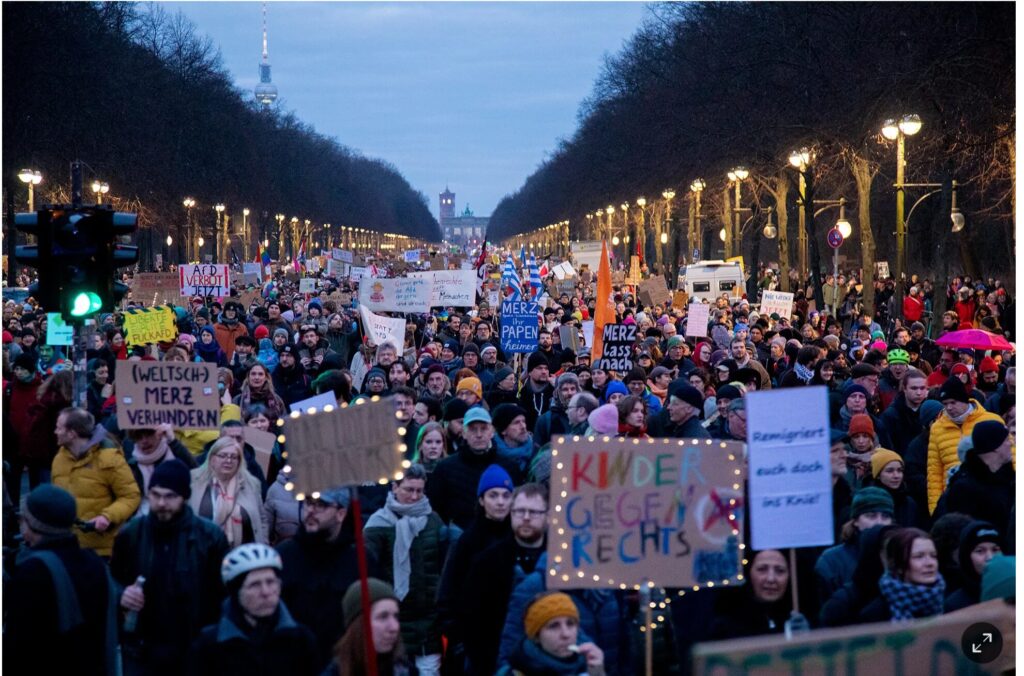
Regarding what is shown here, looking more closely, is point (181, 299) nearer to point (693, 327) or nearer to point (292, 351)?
point (693, 327)

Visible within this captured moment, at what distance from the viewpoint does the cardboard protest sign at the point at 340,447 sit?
6.96 meters

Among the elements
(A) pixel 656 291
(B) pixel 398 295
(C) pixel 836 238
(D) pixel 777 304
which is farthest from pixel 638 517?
(A) pixel 656 291

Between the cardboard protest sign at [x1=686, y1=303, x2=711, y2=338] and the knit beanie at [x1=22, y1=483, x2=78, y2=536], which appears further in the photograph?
the cardboard protest sign at [x1=686, y1=303, x2=711, y2=338]

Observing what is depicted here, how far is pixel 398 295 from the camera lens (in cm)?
2306

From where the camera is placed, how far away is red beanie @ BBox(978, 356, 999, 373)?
53.0 ft

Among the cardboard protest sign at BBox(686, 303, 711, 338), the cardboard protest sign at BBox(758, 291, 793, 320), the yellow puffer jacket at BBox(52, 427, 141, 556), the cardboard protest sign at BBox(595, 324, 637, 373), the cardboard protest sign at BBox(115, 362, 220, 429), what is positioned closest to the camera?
the yellow puffer jacket at BBox(52, 427, 141, 556)

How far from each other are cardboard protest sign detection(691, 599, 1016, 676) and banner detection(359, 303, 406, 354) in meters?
13.5

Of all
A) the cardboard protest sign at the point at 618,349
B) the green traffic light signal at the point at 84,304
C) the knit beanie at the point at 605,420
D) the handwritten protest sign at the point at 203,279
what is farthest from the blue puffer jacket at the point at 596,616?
the handwritten protest sign at the point at 203,279

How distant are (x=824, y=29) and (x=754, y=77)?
200 inches

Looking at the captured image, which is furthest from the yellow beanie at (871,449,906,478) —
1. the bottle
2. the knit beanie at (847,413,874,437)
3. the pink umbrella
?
the pink umbrella

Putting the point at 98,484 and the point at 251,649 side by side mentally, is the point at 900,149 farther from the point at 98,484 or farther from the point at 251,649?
the point at 251,649

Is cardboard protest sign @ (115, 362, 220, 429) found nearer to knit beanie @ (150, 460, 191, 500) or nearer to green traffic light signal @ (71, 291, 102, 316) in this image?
green traffic light signal @ (71, 291, 102, 316)

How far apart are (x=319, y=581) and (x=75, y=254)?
13.1ft

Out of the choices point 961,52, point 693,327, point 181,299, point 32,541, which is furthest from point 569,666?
point 181,299
